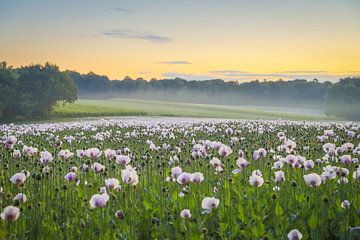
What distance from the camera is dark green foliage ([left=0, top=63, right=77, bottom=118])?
183 feet

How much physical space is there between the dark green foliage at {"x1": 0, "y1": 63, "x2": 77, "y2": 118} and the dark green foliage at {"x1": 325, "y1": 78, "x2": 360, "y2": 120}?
52.3 meters

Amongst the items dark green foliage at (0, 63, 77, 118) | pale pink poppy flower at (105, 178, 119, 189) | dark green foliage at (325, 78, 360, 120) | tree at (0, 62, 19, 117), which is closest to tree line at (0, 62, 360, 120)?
dark green foliage at (325, 78, 360, 120)

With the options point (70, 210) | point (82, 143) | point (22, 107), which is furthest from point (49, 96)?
point (70, 210)

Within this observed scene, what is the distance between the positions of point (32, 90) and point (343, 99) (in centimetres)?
6008

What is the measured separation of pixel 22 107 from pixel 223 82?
286 feet

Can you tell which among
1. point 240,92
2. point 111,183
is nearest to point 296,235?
point 111,183

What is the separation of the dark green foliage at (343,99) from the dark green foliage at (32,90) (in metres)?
52.3

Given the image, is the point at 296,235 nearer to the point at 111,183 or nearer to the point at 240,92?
the point at 111,183

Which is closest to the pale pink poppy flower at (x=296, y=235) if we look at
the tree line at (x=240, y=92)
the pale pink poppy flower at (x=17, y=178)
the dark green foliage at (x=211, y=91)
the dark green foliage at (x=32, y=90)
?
the pale pink poppy flower at (x=17, y=178)

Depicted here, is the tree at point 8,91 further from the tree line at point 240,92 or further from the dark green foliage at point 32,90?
the tree line at point 240,92

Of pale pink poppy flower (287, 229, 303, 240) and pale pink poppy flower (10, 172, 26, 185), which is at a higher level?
pale pink poppy flower (10, 172, 26, 185)

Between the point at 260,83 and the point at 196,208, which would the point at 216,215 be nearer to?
the point at 196,208

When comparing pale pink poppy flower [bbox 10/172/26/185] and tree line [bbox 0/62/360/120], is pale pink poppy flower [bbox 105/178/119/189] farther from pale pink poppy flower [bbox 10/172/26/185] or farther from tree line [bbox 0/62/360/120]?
tree line [bbox 0/62/360/120]

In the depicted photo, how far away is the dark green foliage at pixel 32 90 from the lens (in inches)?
2200
